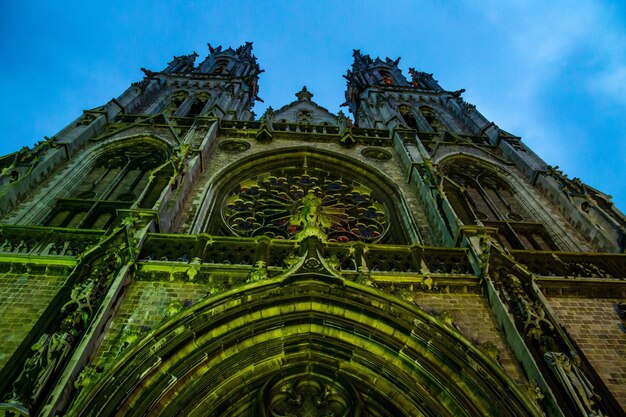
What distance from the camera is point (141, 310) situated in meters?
6.89

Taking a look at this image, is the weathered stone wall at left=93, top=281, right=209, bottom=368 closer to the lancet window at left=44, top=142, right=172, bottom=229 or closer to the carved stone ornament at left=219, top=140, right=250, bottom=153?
the lancet window at left=44, top=142, right=172, bottom=229

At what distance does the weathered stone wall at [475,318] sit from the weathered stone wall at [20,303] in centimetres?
574

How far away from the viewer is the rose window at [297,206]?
1122 centimetres

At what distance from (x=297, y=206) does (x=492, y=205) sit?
17.6ft

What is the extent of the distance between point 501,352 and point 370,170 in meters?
7.91

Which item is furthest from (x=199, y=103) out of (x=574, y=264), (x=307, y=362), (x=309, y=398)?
(x=309, y=398)

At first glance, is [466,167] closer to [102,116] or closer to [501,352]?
[501,352]

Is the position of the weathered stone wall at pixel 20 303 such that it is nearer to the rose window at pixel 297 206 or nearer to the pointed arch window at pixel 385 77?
the rose window at pixel 297 206

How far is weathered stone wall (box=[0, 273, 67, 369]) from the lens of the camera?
632 cm

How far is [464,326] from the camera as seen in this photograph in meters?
6.97

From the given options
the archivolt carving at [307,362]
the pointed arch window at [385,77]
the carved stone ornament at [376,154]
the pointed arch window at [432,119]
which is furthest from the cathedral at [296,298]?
the pointed arch window at [385,77]

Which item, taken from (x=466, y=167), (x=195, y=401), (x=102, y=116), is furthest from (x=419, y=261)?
(x=102, y=116)

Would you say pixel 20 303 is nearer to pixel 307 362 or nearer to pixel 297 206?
pixel 307 362

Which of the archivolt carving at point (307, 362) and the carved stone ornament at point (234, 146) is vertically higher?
the carved stone ornament at point (234, 146)
